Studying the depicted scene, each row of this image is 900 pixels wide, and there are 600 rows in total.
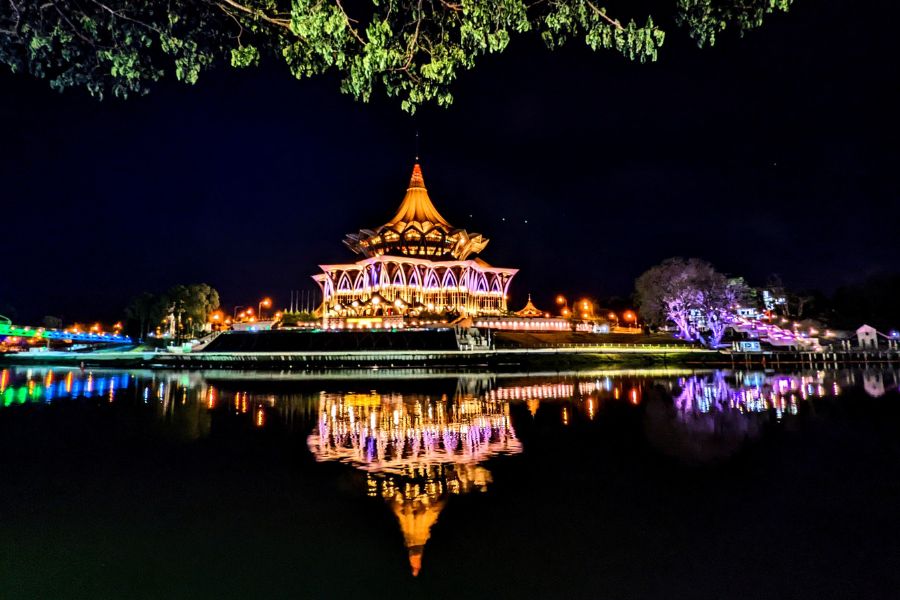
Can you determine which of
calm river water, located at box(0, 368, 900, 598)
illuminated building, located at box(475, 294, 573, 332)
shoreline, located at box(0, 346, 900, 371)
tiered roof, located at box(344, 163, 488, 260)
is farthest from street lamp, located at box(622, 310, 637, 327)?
calm river water, located at box(0, 368, 900, 598)

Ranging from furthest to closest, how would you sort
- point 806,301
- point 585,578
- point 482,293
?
point 806,301 < point 482,293 < point 585,578

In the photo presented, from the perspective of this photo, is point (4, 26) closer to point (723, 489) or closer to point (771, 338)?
point (723, 489)

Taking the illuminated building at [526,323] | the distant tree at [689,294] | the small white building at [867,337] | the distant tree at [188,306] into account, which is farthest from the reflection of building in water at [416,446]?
the small white building at [867,337]

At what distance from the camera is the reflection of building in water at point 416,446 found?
6.89 meters

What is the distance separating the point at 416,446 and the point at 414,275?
5408 centimetres

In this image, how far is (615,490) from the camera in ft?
25.1

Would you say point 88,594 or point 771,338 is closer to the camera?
point 88,594

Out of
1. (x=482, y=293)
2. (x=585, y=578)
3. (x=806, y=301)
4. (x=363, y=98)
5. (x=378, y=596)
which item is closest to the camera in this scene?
(x=378, y=596)

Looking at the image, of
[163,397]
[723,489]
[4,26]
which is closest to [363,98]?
[4,26]

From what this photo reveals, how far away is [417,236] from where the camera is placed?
69875 millimetres

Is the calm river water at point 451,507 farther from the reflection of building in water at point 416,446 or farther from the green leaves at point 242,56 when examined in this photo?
the green leaves at point 242,56

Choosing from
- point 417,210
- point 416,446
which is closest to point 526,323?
point 417,210

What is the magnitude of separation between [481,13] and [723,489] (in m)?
7.71

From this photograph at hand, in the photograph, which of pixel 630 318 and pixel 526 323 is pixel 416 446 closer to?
pixel 526 323
